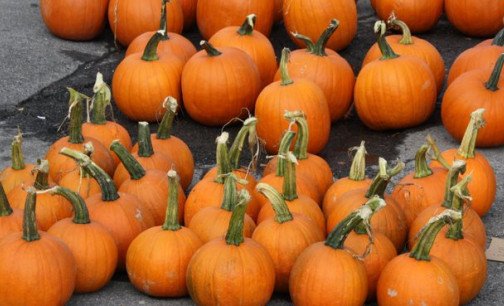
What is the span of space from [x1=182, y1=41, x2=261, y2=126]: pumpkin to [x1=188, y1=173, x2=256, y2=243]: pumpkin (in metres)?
1.67

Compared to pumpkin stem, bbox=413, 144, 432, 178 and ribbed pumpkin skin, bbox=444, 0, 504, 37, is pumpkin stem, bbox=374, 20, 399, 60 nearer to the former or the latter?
pumpkin stem, bbox=413, 144, 432, 178

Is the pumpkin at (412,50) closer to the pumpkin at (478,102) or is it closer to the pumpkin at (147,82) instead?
the pumpkin at (478,102)

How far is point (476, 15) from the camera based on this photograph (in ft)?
25.1

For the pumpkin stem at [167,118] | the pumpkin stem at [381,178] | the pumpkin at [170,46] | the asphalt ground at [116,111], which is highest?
the pumpkin stem at [381,178]

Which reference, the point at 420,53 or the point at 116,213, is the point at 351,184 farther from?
the point at 420,53

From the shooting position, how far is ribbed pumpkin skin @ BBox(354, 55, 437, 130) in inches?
244

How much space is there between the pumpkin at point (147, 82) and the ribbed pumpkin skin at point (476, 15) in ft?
7.83

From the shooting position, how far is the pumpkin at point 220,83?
6309 mm

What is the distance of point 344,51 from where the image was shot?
7711 millimetres

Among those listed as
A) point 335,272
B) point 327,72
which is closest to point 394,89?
point 327,72

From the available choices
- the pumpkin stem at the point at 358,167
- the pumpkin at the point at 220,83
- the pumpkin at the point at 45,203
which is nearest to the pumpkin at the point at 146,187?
the pumpkin at the point at 45,203

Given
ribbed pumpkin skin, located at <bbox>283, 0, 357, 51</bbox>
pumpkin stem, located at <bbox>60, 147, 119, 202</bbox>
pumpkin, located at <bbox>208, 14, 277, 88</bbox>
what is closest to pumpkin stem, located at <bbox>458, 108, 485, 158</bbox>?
pumpkin stem, located at <bbox>60, 147, 119, 202</bbox>

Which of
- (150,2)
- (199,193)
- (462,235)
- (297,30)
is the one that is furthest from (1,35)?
(462,235)

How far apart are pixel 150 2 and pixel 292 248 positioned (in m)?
3.55
